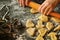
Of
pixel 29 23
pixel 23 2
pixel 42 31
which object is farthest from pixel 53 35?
pixel 23 2

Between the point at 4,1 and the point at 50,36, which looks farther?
the point at 4,1

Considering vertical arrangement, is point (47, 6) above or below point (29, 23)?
above

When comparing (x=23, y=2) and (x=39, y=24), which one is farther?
(x=23, y=2)

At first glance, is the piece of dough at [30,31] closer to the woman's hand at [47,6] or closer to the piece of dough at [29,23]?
the piece of dough at [29,23]

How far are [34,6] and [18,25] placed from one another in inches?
7.3

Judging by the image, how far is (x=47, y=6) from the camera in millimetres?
1259

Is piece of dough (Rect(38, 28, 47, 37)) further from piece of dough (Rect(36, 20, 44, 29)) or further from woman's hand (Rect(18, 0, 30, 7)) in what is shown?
woman's hand (Rect(18, 0, 30, 7))

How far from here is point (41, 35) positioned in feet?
3.86

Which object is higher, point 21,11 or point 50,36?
point 21,11

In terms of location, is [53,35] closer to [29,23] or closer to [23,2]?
[29,23]

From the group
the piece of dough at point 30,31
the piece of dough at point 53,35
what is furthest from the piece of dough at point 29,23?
the piece of dough at point 53,35

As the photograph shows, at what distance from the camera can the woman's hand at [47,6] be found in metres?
1.26

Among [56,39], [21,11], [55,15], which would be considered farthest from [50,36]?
[21,11]

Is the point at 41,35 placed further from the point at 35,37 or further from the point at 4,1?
the point at 4,1
